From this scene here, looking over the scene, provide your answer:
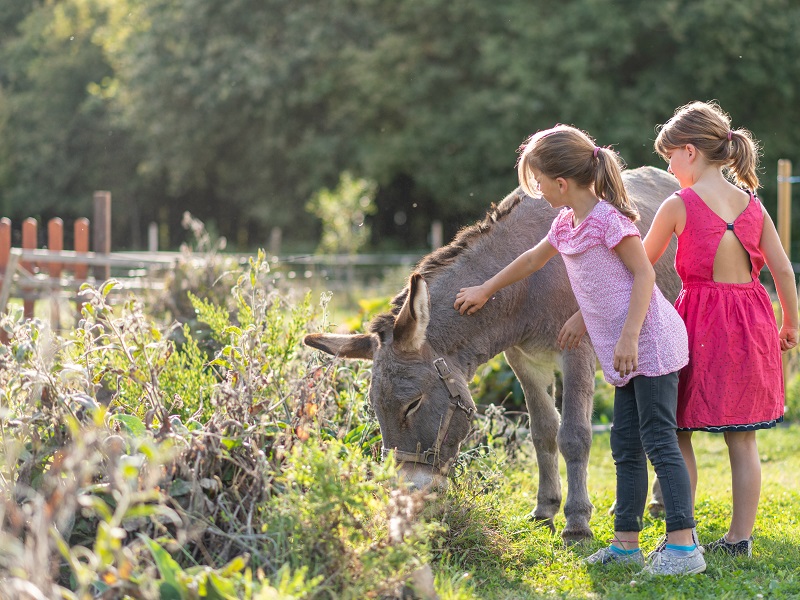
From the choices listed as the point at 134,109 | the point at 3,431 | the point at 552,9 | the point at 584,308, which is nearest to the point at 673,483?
the point at 584,308

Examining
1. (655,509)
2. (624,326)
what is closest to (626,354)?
(624,326)

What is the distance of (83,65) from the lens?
40344mm

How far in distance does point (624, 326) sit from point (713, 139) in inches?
38.9

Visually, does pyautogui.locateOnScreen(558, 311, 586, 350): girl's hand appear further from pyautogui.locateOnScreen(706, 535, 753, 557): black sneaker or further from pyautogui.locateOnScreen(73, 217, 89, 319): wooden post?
pyautogui.locateOnScreen(73, 217, 89, 319): wooden post

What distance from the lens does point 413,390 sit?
418 cm

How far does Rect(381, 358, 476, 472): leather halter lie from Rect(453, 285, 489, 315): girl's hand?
292mm

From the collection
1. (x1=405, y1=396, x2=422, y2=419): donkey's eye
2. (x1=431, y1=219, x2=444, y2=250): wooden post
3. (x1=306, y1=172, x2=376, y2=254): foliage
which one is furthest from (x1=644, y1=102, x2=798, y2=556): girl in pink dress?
(x1=306, y1=172, x2=376, y2=254): foliage

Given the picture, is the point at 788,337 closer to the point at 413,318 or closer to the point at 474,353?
the point at 474,353

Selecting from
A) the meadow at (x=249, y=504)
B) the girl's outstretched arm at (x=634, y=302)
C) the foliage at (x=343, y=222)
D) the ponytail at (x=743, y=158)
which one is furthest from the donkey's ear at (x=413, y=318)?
the foliage at (x=343, y=222)

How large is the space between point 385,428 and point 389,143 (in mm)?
26337

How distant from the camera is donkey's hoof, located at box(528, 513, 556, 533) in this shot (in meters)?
4.86

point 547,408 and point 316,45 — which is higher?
point 316,45

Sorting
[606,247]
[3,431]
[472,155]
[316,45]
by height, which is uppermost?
[316,45]

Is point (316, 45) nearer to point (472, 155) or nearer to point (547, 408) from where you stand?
point (472, 155)
